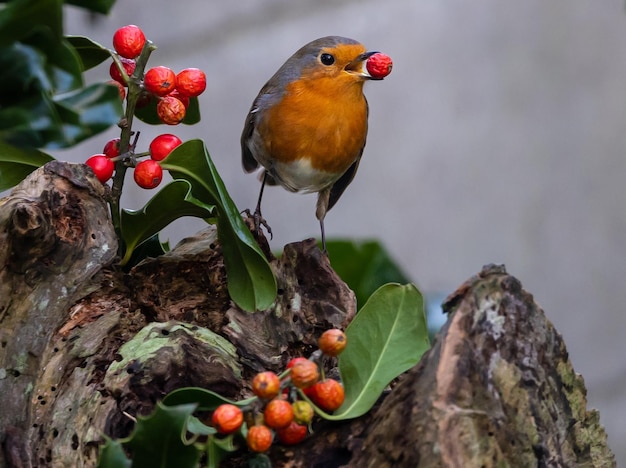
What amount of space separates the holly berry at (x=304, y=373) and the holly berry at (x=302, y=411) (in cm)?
2

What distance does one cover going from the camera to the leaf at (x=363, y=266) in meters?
1.93

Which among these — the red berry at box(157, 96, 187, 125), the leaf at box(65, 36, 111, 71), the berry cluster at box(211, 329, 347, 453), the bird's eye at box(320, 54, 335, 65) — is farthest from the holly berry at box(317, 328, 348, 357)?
the bird's eye at box(320, 54, 335, 65)

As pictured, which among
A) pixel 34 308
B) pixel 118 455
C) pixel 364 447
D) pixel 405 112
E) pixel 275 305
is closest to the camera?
pixel 118 455

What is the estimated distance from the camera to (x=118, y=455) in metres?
0.76

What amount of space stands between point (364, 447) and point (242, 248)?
1.03 feet

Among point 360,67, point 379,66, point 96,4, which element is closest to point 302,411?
point 96,4

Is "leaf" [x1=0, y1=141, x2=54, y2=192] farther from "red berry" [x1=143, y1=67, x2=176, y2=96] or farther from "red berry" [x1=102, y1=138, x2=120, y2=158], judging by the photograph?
"red berry" [x1=143, y1=67, x2=176, y2=96]

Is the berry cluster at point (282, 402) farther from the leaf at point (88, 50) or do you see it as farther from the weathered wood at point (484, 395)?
the leaf at point (88, 50)

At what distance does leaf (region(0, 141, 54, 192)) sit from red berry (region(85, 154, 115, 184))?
0.09 meters

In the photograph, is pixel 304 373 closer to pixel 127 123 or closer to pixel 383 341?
pixel 383 341

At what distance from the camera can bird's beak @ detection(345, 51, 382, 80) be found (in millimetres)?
1599

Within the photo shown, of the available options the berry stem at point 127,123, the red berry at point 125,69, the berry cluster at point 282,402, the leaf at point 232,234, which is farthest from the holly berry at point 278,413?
the red berry at point 125,69

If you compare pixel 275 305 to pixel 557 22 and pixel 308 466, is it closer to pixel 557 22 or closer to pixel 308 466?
pixel 308 466

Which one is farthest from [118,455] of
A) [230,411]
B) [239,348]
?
[239,348]
